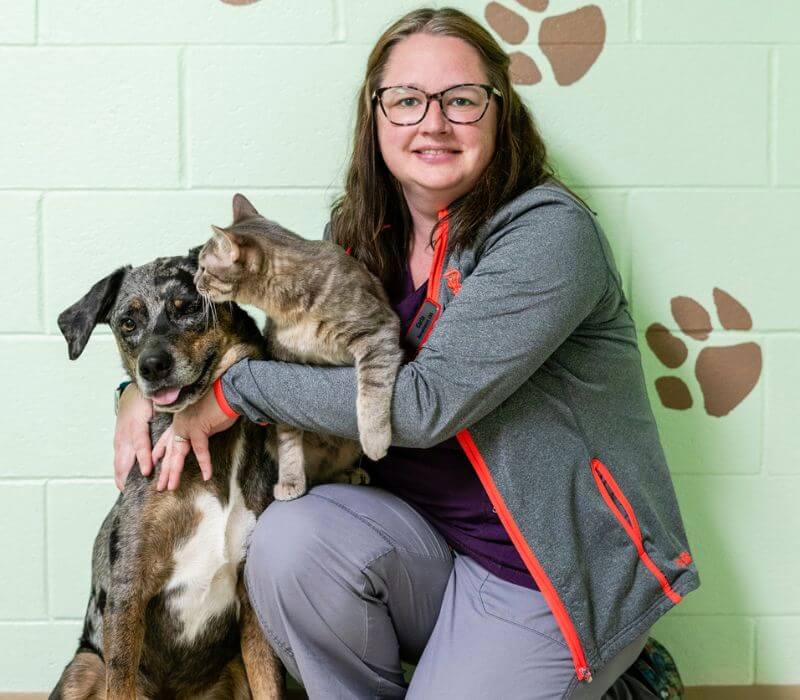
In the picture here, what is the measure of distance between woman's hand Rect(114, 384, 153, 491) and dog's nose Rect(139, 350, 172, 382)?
16 centimetres

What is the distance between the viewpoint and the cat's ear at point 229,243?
1748 millimetres

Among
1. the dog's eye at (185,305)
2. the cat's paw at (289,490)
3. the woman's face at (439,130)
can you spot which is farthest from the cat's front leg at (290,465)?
the woman's face at (439,130)

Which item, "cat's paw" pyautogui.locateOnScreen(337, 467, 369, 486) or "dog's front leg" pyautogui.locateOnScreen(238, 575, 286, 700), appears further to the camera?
"cat's paw" pyautogui.locateOnScreen(337, 467, 369, 486)

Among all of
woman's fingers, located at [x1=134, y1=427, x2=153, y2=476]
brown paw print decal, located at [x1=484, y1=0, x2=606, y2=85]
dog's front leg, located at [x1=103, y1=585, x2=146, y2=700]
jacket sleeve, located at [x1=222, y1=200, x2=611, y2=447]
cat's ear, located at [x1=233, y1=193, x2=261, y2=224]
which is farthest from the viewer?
brown paw print decal, located at [x1=484, y1=0, x2=606, y2=85]

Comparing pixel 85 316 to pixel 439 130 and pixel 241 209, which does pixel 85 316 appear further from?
pixel 439 130

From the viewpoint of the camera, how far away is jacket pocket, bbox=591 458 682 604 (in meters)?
1.77

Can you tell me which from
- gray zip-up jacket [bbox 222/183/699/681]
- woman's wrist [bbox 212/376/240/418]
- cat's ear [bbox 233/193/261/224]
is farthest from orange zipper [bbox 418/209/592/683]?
cat's ear [bbox 233/193/261/224]

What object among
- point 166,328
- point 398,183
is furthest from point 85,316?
point 398,183

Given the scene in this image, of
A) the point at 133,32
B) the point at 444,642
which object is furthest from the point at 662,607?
the point at 133,32

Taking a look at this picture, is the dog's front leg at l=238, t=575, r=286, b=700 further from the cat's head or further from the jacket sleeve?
the cat's head

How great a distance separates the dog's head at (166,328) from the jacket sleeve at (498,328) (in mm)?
282

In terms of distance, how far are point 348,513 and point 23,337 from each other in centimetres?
106

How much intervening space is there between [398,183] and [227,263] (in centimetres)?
54

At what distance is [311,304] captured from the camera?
1.85 meters
